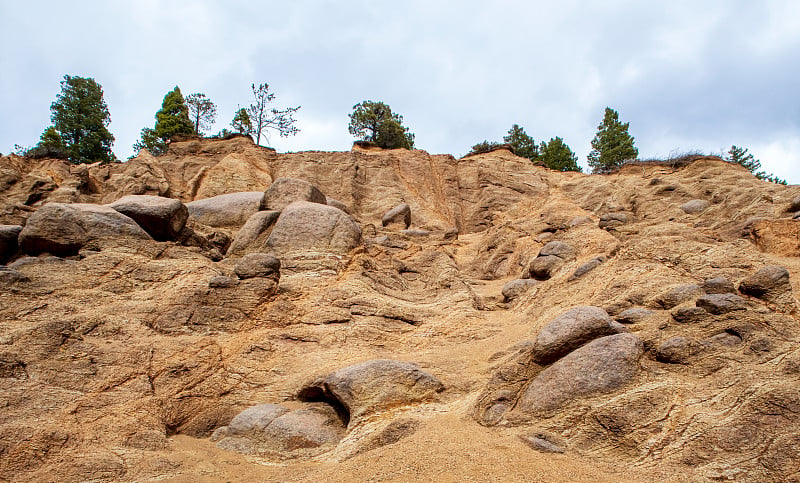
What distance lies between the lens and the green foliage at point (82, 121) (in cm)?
3178

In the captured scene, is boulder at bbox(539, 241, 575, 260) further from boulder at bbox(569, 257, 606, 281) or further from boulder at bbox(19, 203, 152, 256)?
boulder at bbox(19, 203, 152, 256)

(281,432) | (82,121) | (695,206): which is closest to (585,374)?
(281,432)

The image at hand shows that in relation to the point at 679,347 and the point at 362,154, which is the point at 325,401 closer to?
the point at 679,347

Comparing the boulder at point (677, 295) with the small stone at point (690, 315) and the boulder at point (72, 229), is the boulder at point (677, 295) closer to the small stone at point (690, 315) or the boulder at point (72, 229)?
the small stone at point (690, 315)

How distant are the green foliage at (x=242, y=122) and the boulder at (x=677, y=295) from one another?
2985cm

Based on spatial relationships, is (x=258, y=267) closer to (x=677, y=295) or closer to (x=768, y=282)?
(x=677, y=295)

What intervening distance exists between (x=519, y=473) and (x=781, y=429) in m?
2.28

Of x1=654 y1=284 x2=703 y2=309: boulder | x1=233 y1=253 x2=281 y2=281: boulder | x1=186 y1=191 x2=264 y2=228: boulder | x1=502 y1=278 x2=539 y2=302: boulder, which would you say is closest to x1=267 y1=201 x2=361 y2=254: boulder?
x1=233 y1=253 x2=281 y2=281: boulder

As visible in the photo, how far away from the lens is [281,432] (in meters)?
6.74

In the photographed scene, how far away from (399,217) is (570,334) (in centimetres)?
1470

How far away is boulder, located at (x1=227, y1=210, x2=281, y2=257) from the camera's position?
12617mm

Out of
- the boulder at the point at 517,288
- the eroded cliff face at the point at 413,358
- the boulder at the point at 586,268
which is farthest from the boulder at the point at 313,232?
the boulder at the point at 586,268

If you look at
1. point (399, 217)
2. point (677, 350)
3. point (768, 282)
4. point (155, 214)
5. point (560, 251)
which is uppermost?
point (399, 217)

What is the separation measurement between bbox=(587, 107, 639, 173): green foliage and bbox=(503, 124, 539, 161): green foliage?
3.58 m
